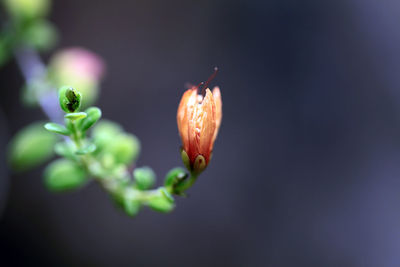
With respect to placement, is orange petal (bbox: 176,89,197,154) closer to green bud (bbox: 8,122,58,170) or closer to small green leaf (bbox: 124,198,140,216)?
small green leaf (bbox: 124,198,140,216)

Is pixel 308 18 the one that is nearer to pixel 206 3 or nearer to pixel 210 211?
pixel 206 3

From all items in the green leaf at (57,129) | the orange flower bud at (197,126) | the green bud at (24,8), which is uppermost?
the green bud at (24,8)

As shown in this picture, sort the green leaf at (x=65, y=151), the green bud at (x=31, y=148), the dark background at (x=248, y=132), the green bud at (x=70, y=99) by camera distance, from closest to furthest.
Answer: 1. the green bud at (x=70, y=99)
2. the green leaf at (x=65, y=151)
3. the green bud at (x=31, y=148)
4. the dark background at (x=248, y=132)

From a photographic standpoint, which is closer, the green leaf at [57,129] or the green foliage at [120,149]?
the green leaf at [57,129]

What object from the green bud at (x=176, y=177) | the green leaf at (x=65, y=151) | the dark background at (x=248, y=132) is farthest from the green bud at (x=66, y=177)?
the dark background at (x=248, y=132)

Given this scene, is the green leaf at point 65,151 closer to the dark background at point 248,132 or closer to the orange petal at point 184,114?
the orange petal at point 184,114

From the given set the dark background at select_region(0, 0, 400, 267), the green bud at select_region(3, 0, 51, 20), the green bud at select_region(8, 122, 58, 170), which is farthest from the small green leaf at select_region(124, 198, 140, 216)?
the dark background at select_region(0, 0, 400, 267)

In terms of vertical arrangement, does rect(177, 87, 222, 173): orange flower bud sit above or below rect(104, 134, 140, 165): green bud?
below
